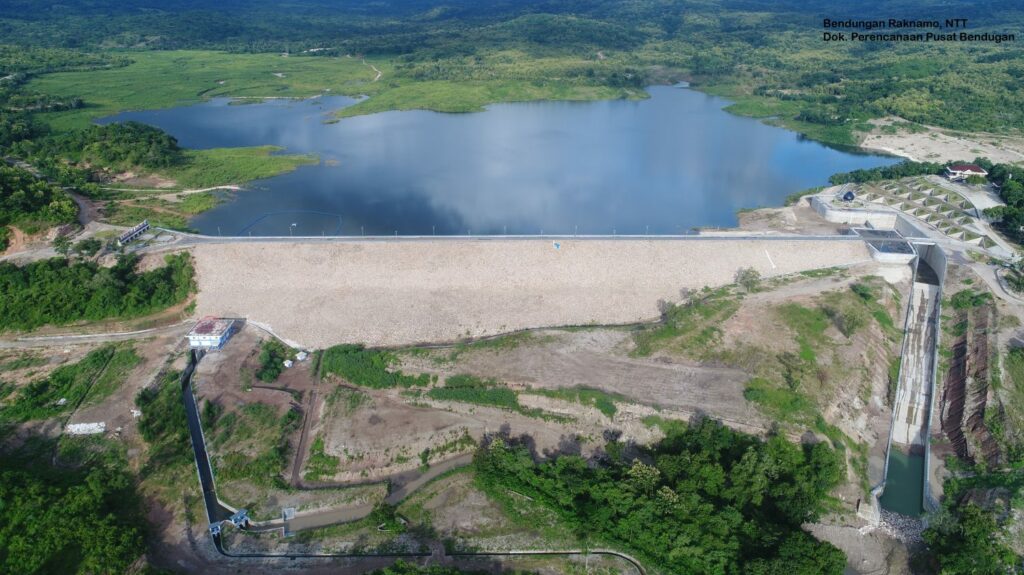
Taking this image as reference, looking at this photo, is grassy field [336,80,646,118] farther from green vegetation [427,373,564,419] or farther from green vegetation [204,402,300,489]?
green vegetation [427,373,564,419]

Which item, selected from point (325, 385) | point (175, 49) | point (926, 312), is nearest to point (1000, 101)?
point (926, 312)

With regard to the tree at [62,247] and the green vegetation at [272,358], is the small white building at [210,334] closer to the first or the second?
the green vegetation at [272,358]

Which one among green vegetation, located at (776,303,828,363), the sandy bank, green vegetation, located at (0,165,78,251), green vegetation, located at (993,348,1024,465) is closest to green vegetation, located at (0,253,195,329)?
green vegetation, located at (0,165,78,251)

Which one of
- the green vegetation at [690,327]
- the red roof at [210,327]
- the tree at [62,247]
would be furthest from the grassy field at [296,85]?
the green vegetation at [690,327]

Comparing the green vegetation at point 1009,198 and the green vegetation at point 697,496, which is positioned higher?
the green vegetation at point 1009,198

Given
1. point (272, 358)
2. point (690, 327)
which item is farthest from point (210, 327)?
point (690, 327)

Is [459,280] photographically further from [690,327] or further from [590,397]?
[690,327]
